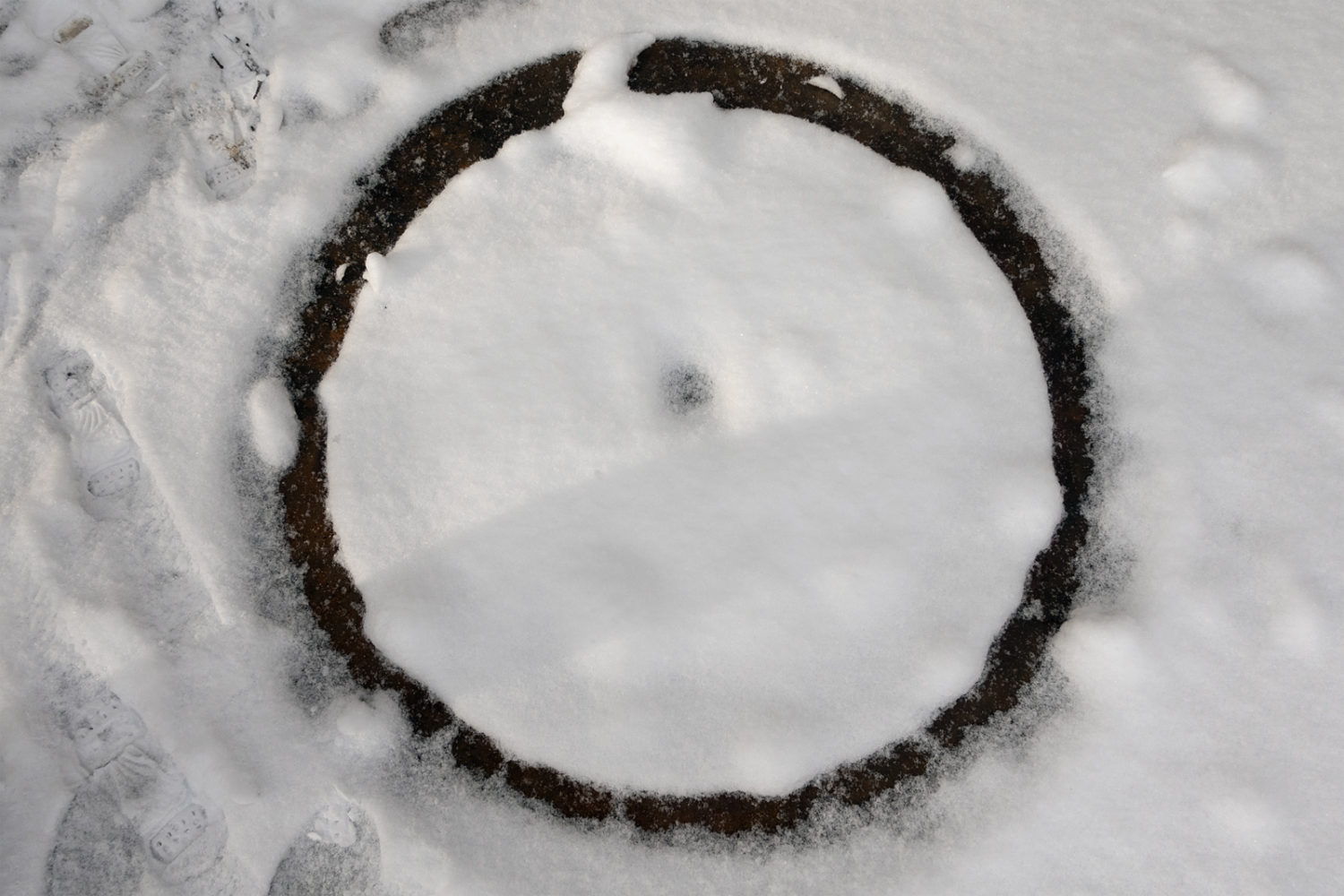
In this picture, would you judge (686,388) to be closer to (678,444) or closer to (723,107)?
(678,444)

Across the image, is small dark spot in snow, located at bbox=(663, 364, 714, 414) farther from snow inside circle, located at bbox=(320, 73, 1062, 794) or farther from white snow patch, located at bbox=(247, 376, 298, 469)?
white snow patch, located at bbox=(247, 376, 298, 469)

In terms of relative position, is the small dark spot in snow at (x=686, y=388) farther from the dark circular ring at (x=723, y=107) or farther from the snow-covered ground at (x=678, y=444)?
the dark circular ring at (x=723, y=107)

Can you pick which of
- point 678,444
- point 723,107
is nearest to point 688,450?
point 678,444

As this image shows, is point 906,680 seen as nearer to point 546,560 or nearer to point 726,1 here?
point 546,560

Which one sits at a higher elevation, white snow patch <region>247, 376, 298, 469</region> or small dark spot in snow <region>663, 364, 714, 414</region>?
small dark spot in snow <region>663, 364, 714, 414</region>

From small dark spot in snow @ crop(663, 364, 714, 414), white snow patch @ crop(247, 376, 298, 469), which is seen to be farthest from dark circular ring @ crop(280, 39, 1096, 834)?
small dark spot in snow @ crop(663, 364, 714, 414)

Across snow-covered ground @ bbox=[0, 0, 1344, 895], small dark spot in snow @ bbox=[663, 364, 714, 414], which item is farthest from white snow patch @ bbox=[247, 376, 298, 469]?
small dark spot in snow @ bbox=[663, 364, 714, 414]

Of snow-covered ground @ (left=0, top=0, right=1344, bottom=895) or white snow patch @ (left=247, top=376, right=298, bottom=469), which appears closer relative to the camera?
Result: snow-covered ground @ (left=0, top=0, right=1344, bottom=895)
